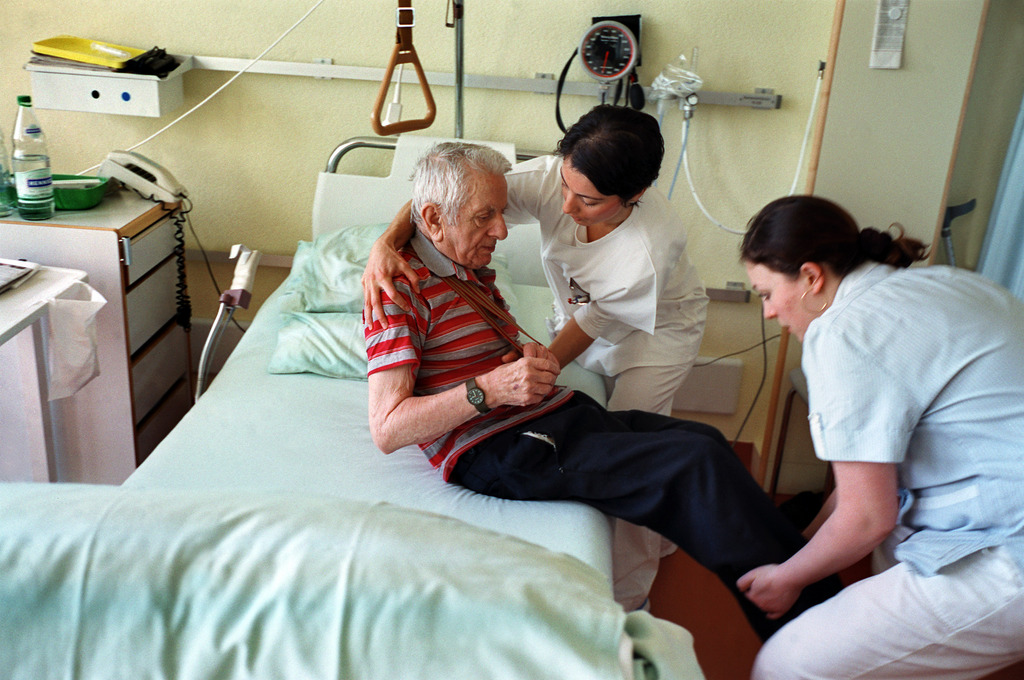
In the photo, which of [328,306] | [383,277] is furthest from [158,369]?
[383,277]

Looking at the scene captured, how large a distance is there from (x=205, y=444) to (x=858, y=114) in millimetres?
1960

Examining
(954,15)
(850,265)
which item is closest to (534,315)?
(850,265)

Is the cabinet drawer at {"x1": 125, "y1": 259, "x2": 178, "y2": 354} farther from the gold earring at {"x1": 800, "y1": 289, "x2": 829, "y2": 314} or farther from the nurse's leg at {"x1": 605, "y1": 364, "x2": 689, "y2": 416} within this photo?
the gold earring at {"x1": 800, "y1": 289, "x2": 829, "y2": 314}

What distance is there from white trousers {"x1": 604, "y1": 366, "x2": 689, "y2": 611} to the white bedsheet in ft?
1.19

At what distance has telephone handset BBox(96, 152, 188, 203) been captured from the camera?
8.14 feet

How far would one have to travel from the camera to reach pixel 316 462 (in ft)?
5.70

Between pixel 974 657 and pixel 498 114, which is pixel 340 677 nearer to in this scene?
pixel 974 657

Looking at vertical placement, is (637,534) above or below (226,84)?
below

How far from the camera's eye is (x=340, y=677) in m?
0.80

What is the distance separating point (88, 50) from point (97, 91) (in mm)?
182

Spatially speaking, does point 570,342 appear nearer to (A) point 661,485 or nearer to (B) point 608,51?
(A) point 661,485

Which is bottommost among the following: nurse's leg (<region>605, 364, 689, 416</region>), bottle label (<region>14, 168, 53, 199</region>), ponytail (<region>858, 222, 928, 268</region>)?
nurse's leg (<region>605, 364, 689, 416</region>)

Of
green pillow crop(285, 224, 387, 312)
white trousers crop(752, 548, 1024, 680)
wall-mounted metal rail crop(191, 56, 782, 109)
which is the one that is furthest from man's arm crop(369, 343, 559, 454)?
wall-mounted metal rail crop(191, 56, 782, 109)

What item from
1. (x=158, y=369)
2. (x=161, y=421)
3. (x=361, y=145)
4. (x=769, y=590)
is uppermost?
(x=361, y=145)
